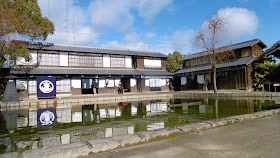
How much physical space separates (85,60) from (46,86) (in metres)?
5.38

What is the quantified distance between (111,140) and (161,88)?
71.8 ft

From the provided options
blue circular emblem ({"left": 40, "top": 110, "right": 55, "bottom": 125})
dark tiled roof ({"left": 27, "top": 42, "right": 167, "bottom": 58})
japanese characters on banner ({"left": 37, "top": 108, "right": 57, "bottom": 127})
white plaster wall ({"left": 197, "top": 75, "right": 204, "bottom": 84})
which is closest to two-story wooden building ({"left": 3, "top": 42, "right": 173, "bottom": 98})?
dark tiled roof ({"left": 27, "top": 42, "right": 167, "bottom": 58})

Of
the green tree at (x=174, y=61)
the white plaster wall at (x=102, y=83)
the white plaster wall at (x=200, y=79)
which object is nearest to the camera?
the white plaster wall at (x=102, y=83)

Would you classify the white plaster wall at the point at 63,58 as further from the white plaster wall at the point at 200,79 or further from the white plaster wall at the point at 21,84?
the white plaster wall at the point at 200,79

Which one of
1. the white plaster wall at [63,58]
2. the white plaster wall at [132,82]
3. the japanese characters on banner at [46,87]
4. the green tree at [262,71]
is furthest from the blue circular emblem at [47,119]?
the green tree at [262,71]

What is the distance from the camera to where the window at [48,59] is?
707 inches

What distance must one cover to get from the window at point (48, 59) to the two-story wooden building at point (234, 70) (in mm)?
15998

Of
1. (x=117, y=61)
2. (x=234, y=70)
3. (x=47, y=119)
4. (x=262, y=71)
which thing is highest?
(x=117, y=61)

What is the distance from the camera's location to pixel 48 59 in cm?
1831

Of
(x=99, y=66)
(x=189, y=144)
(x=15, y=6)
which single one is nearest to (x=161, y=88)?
(x=99, y=66)

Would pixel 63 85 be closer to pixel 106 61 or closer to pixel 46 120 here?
pixel 106 61

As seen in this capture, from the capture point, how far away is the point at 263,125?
4.35m

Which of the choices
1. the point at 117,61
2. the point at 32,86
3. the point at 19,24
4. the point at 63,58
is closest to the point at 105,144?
the point at 19,24

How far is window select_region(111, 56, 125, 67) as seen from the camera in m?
22.2
